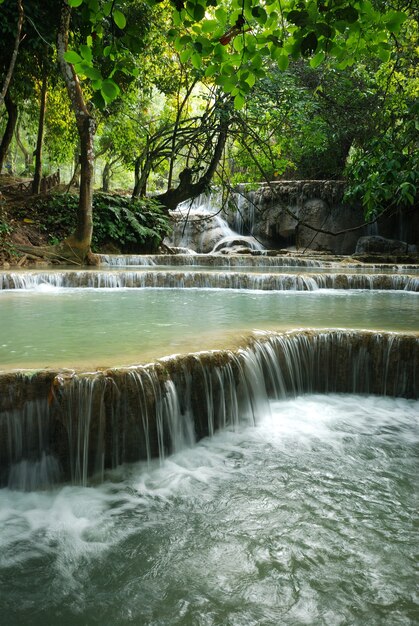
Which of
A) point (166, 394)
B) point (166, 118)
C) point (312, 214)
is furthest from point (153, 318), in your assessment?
point (312, 214)

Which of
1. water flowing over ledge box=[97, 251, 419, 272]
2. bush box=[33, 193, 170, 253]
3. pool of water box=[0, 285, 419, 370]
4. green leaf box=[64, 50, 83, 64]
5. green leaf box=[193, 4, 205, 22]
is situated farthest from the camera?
bush box=[33, 193, 170, 253]

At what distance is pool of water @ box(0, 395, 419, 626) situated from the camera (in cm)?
207

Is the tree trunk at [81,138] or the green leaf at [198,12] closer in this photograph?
the green leaf at [198,12]

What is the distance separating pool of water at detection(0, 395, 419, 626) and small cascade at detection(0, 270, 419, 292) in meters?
5.60

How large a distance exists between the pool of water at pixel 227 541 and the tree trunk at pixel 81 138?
8.13m

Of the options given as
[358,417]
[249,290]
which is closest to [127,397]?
[358,417]

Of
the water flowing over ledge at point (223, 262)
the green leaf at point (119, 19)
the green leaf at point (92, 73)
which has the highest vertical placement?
the green leaf at point (119, 19)

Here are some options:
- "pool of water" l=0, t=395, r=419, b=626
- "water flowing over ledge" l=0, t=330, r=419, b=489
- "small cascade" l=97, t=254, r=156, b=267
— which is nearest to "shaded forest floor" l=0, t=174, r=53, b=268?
"small cascade" l=97, t=254, r=156, b=267

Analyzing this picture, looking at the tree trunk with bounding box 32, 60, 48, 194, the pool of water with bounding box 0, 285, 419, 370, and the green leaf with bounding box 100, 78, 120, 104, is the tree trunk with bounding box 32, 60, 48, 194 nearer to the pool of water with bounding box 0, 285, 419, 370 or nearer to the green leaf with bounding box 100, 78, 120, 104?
the pool of water with bounding box 0, 285, 419, 370

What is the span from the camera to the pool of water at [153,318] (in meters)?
3.70

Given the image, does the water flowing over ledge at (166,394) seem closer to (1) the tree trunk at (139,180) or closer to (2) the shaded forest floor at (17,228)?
(2) the shaded forest floor at (17,228)

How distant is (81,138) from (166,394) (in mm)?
8316

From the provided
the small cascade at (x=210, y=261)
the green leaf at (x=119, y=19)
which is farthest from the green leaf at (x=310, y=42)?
the small cascade at (x=210, y=261)

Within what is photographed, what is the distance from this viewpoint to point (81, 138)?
398 inches
